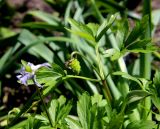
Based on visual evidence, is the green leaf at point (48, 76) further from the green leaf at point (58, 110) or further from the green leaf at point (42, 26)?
the green leaf at point (42, 26)

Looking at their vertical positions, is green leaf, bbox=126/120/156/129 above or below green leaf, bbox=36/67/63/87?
below

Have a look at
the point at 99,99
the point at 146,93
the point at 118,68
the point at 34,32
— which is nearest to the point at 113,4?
the point at 34,32

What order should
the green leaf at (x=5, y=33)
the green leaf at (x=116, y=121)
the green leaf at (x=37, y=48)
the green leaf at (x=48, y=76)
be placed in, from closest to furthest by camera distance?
the green leaf at (x=116, y=121), the green leaf at (x=48, y=76), the green leaf at (x=37, y=48), the green leaf at (x=5, y=33)

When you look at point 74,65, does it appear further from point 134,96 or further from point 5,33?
point 5,33

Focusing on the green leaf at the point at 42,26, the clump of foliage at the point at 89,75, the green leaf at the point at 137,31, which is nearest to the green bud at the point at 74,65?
the clump of foliage at the point at 89,75

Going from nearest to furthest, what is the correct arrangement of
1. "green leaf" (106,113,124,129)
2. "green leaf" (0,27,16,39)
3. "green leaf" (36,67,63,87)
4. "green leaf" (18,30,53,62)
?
1. "green leaf" (106,113,124,129)
2. "green leaf" (36,67,63,87)
3. "green leaf" (18,30,53,62)
4. "green leaf" (0,27,16,39)

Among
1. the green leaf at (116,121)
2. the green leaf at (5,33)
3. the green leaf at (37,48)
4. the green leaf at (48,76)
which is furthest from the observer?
the green leaf at (5,33)

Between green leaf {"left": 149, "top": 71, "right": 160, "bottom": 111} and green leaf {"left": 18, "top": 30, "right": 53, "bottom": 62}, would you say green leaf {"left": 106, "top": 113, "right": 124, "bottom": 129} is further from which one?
green leaf {"left": 18, "top": 30, "right": 53, "bottom": 62}

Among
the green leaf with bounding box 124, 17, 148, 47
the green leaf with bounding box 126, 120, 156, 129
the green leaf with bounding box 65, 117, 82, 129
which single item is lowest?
Answer: the green leaf with bounding box 126, 120, 156, 129

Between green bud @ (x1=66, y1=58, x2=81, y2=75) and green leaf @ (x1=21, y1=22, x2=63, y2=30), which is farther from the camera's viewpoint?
green leaf @ (x1=21, y1=22, x2=63, y2=30)

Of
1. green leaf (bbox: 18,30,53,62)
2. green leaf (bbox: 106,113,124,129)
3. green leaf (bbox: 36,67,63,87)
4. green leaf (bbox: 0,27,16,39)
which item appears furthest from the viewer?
green leaf (bbox: 0,27,16,39)

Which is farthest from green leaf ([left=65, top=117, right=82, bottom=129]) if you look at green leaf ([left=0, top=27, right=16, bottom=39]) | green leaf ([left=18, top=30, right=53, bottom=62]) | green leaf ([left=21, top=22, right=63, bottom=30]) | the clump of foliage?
green leaf ([left=0, top=27, right=16, bottom=39])
